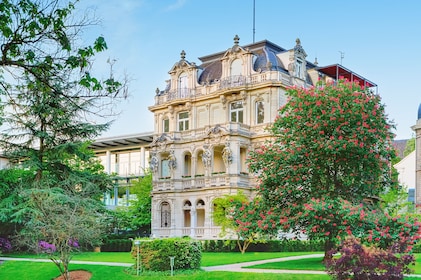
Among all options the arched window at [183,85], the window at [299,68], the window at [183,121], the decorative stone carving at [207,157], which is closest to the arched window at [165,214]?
the decorative stone carving at [207,157]

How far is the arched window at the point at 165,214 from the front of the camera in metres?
48.8

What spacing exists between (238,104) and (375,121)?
23388mm

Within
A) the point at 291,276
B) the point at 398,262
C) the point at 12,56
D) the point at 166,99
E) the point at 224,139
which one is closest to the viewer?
the point at 12,56

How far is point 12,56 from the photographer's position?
39.4 feet

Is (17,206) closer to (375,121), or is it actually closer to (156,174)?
(156,174)

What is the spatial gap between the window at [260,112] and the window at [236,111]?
1.46 m

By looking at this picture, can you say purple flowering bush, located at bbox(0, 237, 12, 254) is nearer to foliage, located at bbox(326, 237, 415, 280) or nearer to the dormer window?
the dormer window

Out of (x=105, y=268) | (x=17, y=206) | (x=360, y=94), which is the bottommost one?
(x=105, y=268)

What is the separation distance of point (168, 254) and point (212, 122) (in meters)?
24.9

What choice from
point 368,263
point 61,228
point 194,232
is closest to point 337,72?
point 194,232

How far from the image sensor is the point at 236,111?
47281 millimetres

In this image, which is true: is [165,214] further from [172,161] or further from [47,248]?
[47,248]

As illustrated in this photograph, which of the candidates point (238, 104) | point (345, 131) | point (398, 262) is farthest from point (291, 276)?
point (238, 104)

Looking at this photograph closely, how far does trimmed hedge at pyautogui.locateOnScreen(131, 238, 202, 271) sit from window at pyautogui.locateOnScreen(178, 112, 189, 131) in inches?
1031
